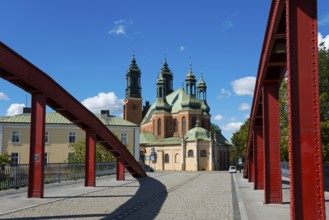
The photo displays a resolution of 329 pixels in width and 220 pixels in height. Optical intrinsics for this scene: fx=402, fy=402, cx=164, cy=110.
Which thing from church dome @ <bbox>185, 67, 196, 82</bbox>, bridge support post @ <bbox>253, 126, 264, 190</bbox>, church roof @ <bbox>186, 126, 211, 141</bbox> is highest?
church dome @ <bbox>185, 67, 196, 82</bbox>

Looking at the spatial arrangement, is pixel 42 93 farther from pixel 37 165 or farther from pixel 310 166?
pixel 310 166

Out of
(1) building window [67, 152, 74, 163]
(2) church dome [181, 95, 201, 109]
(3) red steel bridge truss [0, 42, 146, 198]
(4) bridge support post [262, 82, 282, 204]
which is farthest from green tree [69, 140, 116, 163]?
(2) church dome [181, 95, 201, 109]

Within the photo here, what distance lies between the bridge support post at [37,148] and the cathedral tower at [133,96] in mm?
82459

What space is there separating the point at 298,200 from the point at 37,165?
12.1m

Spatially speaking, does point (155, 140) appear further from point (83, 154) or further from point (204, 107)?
point (83, 154)

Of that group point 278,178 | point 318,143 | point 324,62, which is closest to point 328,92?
point 324,62

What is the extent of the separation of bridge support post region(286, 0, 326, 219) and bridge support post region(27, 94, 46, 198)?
1181 cm

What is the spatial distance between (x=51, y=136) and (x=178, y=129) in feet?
133

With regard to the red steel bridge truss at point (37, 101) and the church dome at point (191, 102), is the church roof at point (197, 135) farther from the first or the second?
the red steel bridge truss at point (37, 101)

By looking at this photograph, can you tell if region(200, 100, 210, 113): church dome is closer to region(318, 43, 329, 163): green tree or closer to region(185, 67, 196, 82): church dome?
region(185, 67, 196, 82): church dome

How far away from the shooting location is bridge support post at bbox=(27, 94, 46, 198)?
16344 mm

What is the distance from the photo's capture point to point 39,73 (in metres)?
16.0

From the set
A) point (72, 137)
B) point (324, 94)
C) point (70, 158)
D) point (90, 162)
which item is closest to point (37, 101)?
point (90, 162)

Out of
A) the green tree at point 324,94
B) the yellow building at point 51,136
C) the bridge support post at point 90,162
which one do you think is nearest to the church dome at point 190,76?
the yellow building at point 51,136
